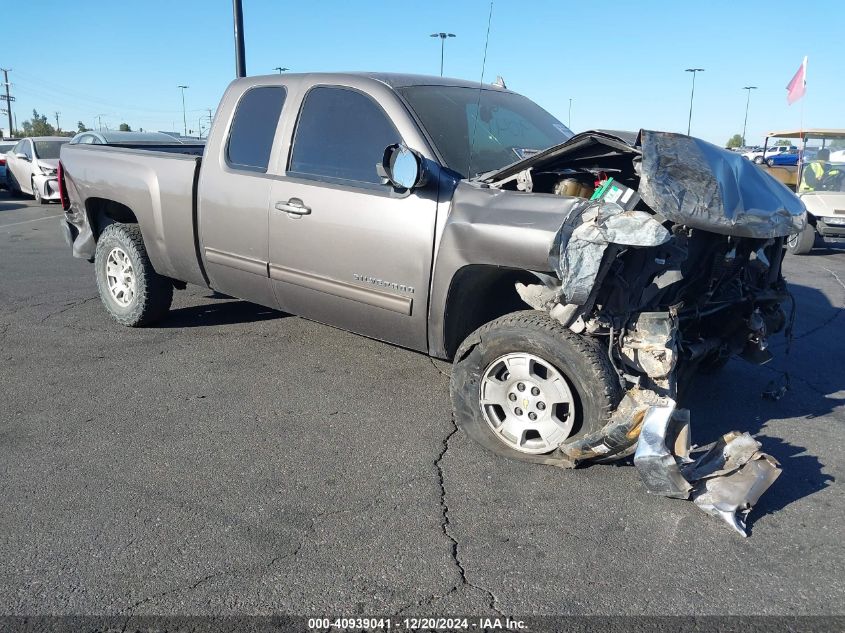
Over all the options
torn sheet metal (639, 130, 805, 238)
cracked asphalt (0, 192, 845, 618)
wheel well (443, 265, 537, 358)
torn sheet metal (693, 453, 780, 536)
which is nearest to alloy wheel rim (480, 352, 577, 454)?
cracked asphalt (0, 192, 845, 618)

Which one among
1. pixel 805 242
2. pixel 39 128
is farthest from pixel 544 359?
pixel 39 128

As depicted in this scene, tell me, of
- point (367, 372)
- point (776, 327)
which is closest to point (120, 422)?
point (367, 372)

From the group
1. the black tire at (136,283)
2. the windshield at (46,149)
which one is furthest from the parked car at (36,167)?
the black tire at (136,283)

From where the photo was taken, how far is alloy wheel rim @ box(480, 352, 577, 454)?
11.5 ft

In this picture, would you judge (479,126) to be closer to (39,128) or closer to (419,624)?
(419,624)

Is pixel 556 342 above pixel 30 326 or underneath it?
above

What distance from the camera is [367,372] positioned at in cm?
498

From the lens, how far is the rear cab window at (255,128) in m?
4.78

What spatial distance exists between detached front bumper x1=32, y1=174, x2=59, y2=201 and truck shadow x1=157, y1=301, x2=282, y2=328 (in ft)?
35.6

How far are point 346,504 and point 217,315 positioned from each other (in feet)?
11.8

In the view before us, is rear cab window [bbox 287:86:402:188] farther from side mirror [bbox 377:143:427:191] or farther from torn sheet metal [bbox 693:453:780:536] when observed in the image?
torn sheet metal [bbox 693:453:780:536]

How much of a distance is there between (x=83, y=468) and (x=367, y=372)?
77.6 inches

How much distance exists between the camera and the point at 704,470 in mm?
3324

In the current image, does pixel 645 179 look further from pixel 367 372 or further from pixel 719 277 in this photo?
pixel 367 372
